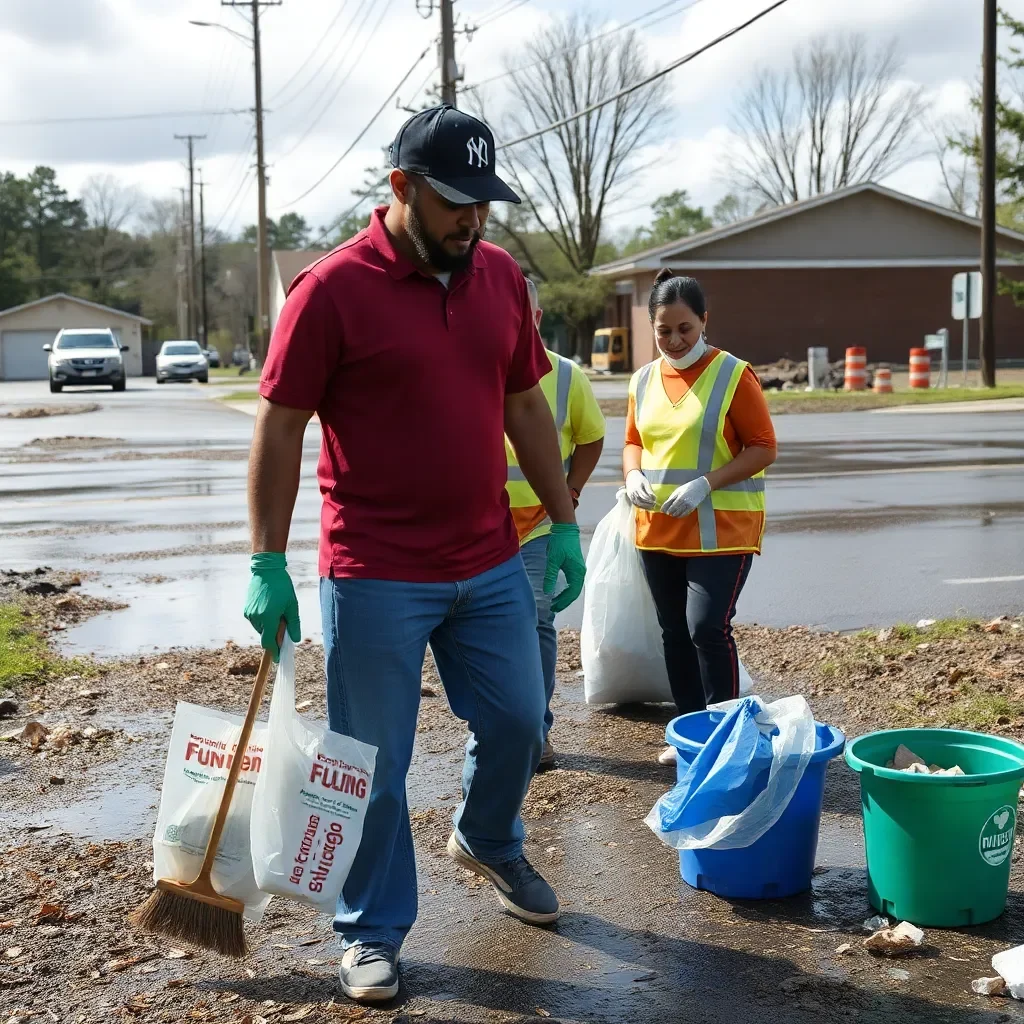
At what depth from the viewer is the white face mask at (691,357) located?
505 centimetres

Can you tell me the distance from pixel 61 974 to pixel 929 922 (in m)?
2.34

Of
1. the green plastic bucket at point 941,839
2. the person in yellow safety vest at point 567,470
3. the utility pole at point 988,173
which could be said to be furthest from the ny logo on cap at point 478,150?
the utility pole at point 988,173

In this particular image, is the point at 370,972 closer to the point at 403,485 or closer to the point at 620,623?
the point at 403,485

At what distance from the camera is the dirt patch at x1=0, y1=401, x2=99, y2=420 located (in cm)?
2862

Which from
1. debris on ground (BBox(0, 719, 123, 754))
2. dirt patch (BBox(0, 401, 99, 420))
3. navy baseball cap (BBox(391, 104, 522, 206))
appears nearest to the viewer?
navy baseball cap (BBox(391, 104, 522, 206))

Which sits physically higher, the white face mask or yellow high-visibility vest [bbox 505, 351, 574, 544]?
the white face mask

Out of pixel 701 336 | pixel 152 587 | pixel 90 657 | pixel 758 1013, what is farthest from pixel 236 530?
pixel 758 1013

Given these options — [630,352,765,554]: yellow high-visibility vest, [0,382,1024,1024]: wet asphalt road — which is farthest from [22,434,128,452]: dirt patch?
[630,352,765,554]: yellow high-visibility vest

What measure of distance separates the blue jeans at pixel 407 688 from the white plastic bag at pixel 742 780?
516mm

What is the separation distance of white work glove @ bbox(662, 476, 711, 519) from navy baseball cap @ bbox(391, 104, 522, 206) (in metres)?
1.76

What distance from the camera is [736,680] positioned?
5012 mm

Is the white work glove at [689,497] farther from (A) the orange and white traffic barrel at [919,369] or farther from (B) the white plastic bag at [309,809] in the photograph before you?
(A) the orange and white traffic barrel at [919,369]

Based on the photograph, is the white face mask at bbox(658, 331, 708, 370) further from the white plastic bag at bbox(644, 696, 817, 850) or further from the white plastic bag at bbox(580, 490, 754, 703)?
the white plastic bag at bbox(644, 696, 817, 850)

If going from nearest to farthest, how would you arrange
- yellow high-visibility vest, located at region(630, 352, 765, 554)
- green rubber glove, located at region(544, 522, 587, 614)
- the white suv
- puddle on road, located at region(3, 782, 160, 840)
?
1. green rubber glove, located at region(544, 522, 587, 614)
2. puddle on road, located at region(3, 782, 160, 840)
3. yellow high-visibility vest, located at region(630, 352, 765, 554)
4. the white suv
